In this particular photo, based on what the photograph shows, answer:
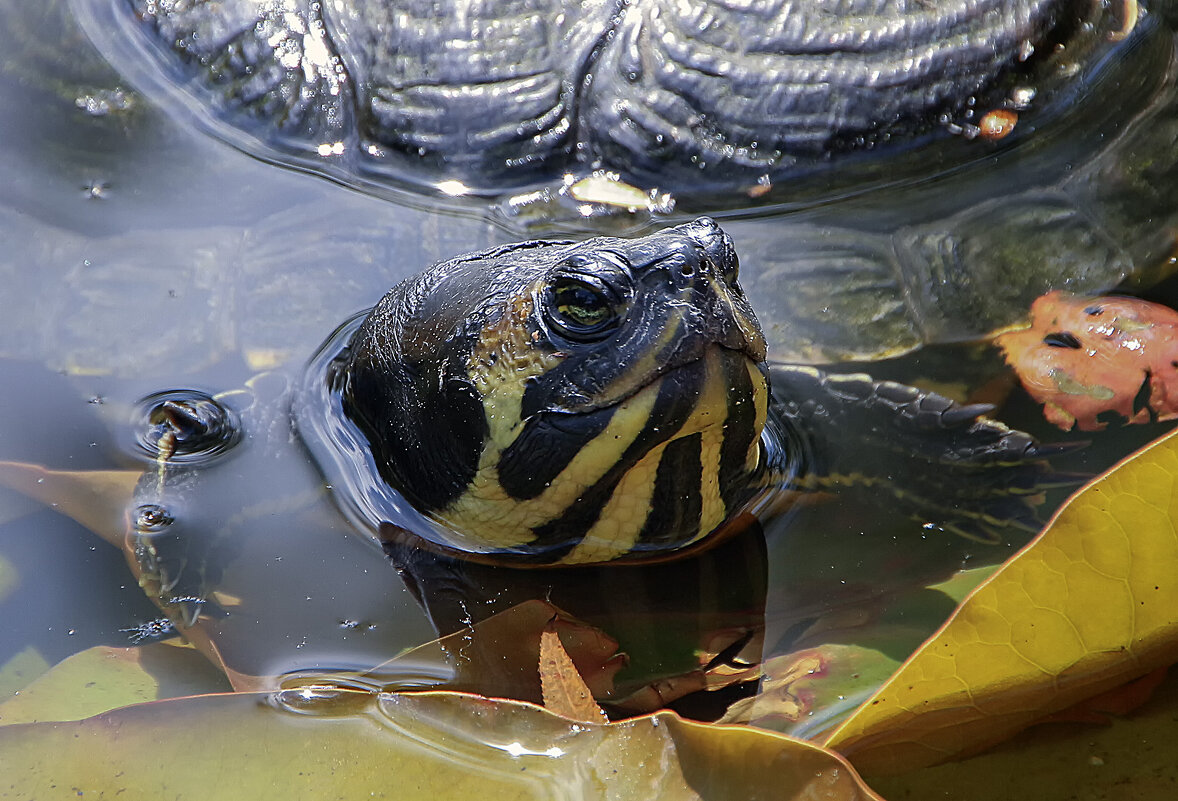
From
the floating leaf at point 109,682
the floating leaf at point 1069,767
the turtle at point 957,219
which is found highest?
the turtle at point 957,219

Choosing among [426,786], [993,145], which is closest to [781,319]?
[993,145]

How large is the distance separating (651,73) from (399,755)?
1.48 metres

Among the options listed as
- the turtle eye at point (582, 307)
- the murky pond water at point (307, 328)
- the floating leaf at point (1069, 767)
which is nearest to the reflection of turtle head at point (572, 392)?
the turtle eye at point (582, 307)

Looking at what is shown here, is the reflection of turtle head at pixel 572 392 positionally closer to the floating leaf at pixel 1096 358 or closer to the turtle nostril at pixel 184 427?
the turtle nostril at pixel 184 427

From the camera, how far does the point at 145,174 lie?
2.41 m

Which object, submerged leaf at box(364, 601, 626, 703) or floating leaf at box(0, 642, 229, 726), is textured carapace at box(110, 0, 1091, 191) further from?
floating leaf at box(0, 642, 229, 726)

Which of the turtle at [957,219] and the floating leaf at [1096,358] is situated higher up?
the turtle at [957,219]

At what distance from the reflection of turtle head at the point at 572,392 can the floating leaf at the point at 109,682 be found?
0.47 meters

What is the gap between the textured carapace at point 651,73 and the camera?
2160mm

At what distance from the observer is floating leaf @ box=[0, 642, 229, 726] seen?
146 cm

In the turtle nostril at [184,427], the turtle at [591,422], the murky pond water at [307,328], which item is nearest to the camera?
the turtle at [591,422]

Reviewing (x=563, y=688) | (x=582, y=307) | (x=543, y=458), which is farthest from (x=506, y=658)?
(x=582, y=307)

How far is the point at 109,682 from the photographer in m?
1.53

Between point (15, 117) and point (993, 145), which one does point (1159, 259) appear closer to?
point (993, 145)
